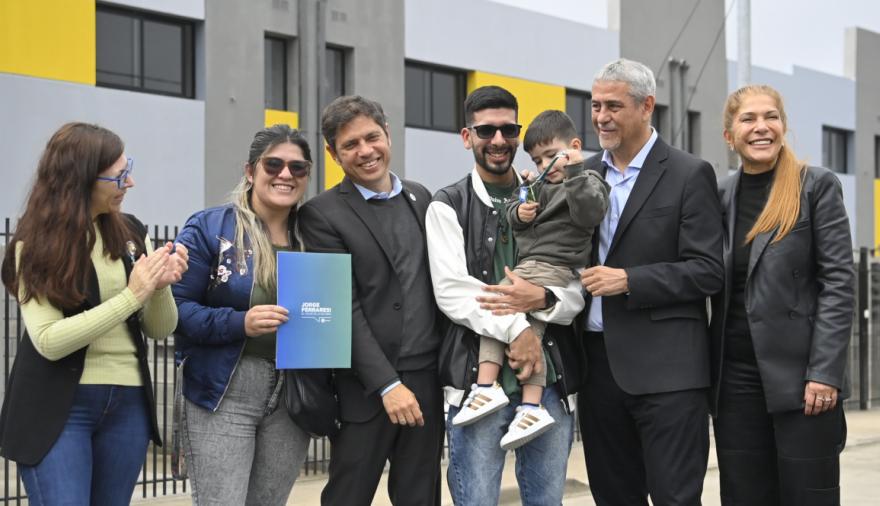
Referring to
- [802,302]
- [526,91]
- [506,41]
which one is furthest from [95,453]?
[526,91]

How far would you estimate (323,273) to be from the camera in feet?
14.5

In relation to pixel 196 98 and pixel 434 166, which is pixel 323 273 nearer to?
pixel 196 98

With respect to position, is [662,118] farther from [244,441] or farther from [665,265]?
[244,441]

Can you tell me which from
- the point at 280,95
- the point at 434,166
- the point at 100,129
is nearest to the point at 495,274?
the point at 100,129

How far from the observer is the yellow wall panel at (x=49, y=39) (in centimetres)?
1520

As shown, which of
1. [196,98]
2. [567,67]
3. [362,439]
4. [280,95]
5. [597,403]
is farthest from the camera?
[567,67]

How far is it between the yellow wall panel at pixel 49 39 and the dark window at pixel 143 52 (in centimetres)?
66

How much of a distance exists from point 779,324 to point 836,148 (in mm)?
30134

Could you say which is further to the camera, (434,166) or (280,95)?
(434,166)

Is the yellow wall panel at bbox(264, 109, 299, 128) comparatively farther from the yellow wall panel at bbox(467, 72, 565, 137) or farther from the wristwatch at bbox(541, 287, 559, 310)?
the wristwatch at bbox(541, 287, 559, 310)

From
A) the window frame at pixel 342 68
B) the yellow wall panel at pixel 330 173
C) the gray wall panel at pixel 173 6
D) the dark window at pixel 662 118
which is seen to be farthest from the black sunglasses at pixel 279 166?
the dark window at pixel 662 118

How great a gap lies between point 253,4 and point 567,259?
1503cm

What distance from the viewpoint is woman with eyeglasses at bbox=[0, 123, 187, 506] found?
13.2ft

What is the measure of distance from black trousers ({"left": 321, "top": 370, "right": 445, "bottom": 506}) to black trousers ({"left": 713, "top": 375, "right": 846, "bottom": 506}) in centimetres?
133
